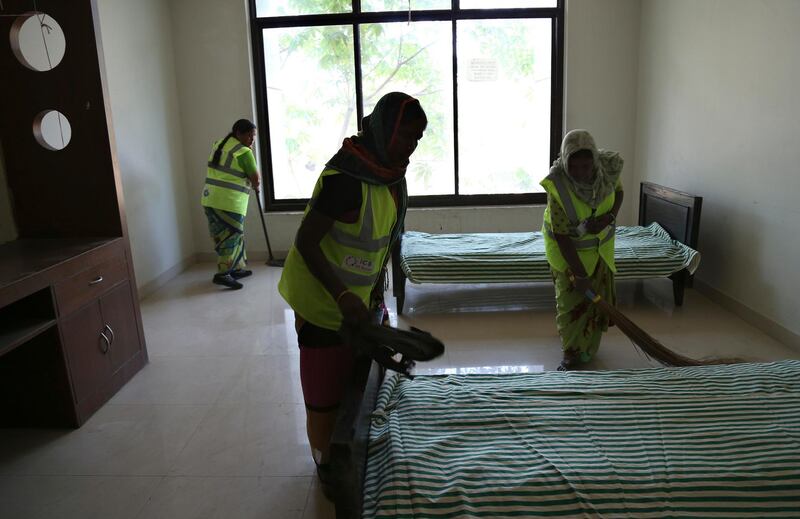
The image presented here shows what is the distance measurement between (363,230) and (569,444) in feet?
2.86

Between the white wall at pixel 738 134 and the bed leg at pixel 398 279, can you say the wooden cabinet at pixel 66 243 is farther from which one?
the white wall at pixel 738 134

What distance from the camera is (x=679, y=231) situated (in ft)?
12.9

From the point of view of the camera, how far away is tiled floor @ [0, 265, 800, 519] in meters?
2.03

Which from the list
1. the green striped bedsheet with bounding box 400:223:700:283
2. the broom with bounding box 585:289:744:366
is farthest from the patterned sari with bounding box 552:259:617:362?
the green striped bedsheet with bounding box 400:223:700:283

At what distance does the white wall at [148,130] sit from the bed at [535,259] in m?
2.12

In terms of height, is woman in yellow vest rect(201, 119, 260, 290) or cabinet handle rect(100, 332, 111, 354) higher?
woman in yellow vest rect(201, 119, 260, 290)

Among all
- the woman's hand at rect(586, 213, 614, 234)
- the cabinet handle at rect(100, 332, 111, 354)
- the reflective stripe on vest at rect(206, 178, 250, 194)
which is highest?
the reflective stripe on vest at rect(206, 178, 250, 194)

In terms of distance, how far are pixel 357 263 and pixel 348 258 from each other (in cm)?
3

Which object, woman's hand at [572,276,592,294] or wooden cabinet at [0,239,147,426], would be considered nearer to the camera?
wooden cabinet at [0,239,147,426]

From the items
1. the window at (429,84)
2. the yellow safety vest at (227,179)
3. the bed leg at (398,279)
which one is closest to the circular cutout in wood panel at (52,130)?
the yellow safety vest at (227,179)

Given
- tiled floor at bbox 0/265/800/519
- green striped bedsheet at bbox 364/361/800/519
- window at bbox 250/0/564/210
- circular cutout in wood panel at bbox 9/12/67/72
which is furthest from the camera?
window at bbox 250/0/564/210

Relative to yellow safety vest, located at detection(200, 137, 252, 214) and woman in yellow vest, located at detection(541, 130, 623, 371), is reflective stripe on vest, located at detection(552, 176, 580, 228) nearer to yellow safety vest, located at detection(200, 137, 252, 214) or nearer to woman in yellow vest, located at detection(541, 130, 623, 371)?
woman in yellow vest, located at detection(541, 130, 623, 371)

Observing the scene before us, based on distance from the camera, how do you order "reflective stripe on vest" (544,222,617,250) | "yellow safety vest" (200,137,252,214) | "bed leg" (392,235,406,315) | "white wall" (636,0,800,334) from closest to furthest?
1. "reflective stripe on vest" (544,222,617,250)
2. "white wall" (636,0,800,334)
3. "bed leg" (392,235,406,315)
4. "yellow safety vest" (200,137,252,214)

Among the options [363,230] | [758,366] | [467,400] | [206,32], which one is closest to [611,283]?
[758,366]
